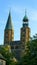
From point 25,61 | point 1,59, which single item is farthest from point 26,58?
point 1,59

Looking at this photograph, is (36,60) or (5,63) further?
(5,63)

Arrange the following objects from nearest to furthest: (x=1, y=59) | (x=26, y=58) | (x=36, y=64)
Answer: (x=36, y=64) < (x=26, y=58) < (x=1, y=59)

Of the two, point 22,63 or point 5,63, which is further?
point 5,63

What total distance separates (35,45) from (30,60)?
319cm

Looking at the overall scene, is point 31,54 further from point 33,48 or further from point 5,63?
point 5,63

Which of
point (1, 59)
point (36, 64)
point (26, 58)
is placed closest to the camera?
point (36, 64)

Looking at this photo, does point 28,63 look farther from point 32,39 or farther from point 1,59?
point 1,59

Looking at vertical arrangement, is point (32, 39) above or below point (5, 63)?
above

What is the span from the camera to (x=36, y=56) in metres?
75.2

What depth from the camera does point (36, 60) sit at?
246 ft

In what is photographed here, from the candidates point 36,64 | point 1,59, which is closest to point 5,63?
point 1,59

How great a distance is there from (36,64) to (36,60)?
1.16 m

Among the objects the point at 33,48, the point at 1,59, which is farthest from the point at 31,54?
the point at 1,59

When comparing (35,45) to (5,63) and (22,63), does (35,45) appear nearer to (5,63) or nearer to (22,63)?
(22,63)
